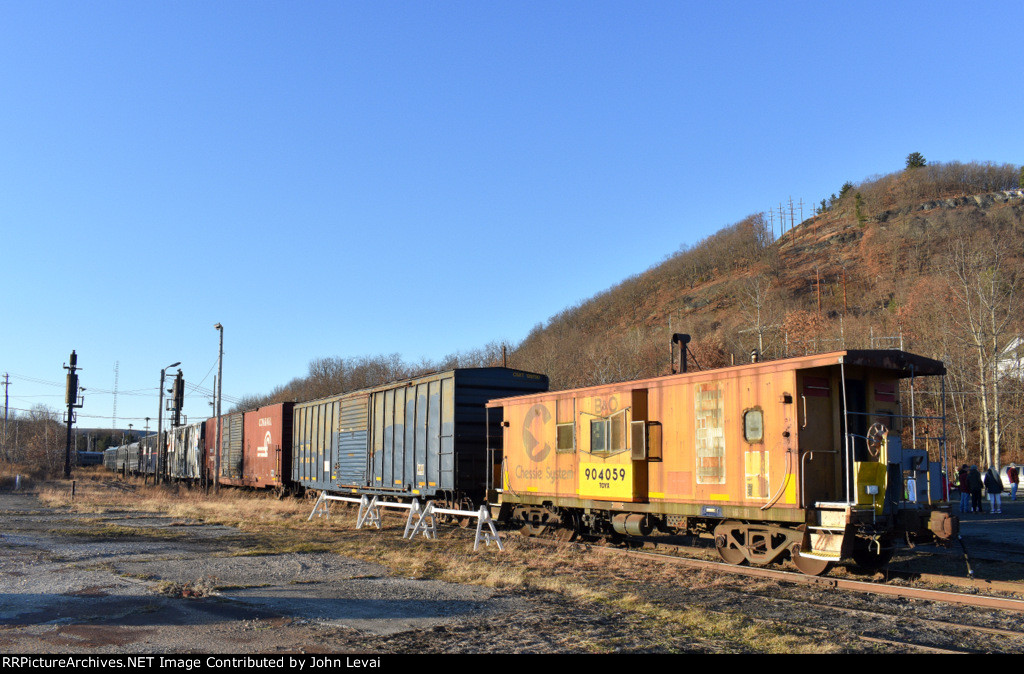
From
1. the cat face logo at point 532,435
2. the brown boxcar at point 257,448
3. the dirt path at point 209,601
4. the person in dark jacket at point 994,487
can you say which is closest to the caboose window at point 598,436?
the cat face logo at point 532,435

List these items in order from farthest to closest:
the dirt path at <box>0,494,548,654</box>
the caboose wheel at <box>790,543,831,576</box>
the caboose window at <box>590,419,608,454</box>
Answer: the caboose window at <box>590,419,608,454</box>, the caboose wheel at <box>790,543,831,576</box>, the dirt path at <box>0,494,548,654</box>

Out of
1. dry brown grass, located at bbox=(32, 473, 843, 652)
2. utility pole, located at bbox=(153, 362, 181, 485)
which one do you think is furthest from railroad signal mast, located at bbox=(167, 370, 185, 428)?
dry brown grass, located at bbox=(32, 473, 843, 652)

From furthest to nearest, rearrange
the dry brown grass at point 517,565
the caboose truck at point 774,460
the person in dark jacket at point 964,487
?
the person in dark jacket at point 964,487 < the caboose truck at point 774,460 < the dry brown grass at point 517,565

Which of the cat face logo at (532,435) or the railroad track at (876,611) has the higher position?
the cat face logo at (532,435)

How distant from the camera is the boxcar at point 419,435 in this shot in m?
17.2

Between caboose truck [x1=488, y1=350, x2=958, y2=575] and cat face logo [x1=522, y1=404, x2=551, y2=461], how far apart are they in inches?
43.0

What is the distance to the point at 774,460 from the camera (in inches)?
428

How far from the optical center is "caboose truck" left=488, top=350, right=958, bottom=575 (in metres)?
10.5

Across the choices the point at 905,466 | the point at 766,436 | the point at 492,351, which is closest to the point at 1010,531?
the point at 905,466

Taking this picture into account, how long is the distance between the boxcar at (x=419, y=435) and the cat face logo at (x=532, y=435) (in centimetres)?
138

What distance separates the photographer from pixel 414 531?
16047 millimetres

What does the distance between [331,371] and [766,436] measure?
92071mm

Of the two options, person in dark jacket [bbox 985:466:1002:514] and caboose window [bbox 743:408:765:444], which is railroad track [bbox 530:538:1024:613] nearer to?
caboose window [bbox 743:408:765:444]

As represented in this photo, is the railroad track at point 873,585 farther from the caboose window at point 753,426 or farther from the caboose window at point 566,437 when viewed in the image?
the caboose window at point 566,437
